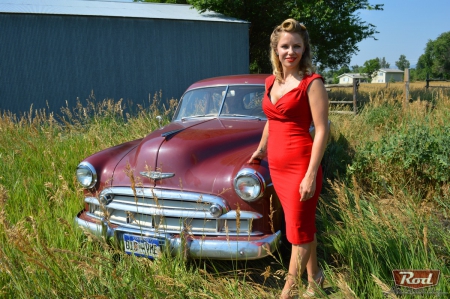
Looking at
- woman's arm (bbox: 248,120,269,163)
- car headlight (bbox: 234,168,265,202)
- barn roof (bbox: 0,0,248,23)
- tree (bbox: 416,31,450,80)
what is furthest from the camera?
tree (bbox: 416,31,450,80)

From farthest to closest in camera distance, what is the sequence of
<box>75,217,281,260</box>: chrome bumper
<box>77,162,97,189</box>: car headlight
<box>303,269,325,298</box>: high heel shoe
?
<box>77,162,97,189</box>: car headlight < <box>75,217,281,260</box>: chrome bumper < <box>303,269,325,298</box>: high heel shoe

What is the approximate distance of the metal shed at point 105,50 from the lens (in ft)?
43.2

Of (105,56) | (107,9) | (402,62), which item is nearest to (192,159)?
(105,56)

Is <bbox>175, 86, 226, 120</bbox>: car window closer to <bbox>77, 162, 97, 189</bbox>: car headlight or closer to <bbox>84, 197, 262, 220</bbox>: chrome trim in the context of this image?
<bbox>77, 162, 97, 189</bbox>: car headlight

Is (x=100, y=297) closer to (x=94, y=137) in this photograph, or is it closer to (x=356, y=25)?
(x=94, y=137)

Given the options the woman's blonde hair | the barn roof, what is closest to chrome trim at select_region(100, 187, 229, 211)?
the woman's blonde hair

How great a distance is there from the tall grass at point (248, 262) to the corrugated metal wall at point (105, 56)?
7040 millimetres

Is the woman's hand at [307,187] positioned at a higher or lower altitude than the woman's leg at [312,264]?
higher

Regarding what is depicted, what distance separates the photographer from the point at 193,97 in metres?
5.05

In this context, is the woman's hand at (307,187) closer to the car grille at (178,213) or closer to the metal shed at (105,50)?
the car grille at (178,213)

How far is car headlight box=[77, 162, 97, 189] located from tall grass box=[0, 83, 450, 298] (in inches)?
4.2

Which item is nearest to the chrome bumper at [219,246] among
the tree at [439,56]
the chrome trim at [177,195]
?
the chrome trim at [177,195]

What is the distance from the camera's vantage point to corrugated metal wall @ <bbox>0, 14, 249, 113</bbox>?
13.2 m

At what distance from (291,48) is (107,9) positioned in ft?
47.5
